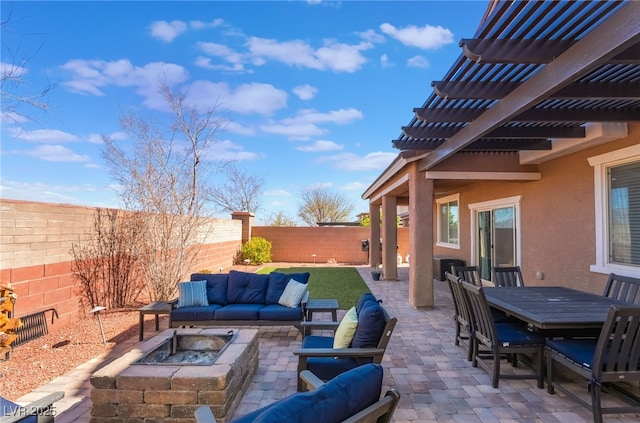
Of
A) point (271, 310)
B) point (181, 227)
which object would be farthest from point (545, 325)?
point (181, 227)

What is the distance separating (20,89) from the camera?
425 centimetres

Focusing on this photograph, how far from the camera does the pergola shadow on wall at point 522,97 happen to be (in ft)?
8.04

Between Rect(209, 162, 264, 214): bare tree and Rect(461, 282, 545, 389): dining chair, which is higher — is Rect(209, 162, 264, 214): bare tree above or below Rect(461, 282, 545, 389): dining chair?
above

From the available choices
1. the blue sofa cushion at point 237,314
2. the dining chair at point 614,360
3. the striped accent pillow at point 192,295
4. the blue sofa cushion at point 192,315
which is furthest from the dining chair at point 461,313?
the striped accent pillow at point 192,295

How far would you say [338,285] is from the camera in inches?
379

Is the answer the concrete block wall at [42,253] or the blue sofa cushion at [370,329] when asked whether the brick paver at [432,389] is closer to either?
the blue sofa cushion at [370,329]

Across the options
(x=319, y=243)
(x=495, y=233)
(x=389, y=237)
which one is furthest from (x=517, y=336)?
(x=319, y=243)

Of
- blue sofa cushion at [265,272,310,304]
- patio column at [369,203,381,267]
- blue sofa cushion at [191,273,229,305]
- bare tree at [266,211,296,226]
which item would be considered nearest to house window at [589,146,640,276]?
blue sofa cushion at [265,272,310,304]

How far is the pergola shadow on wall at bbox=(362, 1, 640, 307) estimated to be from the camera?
245cm

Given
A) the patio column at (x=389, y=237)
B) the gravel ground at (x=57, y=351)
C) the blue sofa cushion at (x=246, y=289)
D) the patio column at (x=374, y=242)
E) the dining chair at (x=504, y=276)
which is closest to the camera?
the gravel ground at (x=57, y=351)

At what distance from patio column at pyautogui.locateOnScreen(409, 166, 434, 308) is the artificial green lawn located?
139 cm

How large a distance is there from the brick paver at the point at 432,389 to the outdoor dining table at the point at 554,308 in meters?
0.66

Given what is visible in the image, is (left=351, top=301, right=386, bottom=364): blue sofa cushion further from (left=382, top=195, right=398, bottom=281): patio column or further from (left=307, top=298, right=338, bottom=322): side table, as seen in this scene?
(left=382, top=195, right=398, bottom=281): patio column

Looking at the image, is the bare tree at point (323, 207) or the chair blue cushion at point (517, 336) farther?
the bare tree at point (323, 207)
